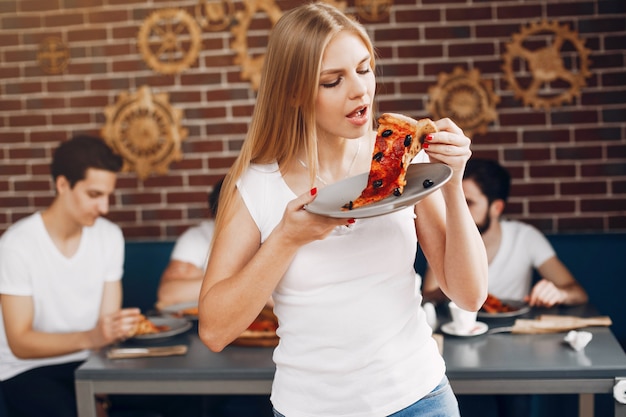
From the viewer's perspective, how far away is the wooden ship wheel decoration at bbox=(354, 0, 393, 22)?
3639mm

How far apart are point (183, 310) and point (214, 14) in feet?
5.53

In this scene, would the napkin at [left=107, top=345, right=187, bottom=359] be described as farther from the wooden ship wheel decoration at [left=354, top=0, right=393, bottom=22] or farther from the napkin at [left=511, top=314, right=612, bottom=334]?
the wooden ship wheel decoration at [left=354, top=0, right=393, bottom=22]

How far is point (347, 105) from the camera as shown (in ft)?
4.62

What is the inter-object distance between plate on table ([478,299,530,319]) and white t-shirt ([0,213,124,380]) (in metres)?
1.51

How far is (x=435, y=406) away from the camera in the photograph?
143 cm

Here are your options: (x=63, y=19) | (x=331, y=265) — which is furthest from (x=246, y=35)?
(x=331, y=265)

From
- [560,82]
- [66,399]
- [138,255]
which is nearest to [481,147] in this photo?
[560,82]

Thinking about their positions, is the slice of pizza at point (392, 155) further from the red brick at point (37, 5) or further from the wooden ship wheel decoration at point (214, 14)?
the red brick at point (37, 5)

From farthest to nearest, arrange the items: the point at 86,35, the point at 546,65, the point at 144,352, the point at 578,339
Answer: the point at 86,35 → the point at 546,65 → the point at 144,352 → the point at 578,339

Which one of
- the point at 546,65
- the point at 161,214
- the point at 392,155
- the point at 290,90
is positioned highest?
the point at 546,65

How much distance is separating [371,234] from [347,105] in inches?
10.1

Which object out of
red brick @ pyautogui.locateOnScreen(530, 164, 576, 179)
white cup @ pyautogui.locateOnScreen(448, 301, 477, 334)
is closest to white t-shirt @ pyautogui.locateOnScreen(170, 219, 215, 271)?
white cup @ pyautogui.locateOnScreen(448, 301, 477, 334)

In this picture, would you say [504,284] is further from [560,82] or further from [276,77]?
[276,77]

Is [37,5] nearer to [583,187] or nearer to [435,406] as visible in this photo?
[583,187]
